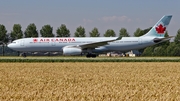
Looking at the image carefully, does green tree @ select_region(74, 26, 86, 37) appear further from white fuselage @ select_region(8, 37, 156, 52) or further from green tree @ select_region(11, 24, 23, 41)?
white fuselage @ select_region(8, 37, 156, 52)

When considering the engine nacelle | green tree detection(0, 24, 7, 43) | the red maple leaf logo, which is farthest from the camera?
green tree detection(0, 24, 7, 43)

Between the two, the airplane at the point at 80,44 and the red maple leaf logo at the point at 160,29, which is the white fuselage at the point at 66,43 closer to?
the airplane at the point at 80,44

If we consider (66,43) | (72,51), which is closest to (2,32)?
(66,43)

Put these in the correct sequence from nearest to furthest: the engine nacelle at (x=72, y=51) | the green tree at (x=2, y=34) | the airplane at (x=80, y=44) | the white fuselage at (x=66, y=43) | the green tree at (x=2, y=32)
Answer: the engine nacelle at (x=72, y=51) → the airplane at (x=80, y=44) → the white fuselage at (x=66, y=43) → the green tree at (x=2, y=34) → the green tree at (x=2, y=32)

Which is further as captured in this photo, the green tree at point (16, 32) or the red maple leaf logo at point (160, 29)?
the green tree at point (16, 32)

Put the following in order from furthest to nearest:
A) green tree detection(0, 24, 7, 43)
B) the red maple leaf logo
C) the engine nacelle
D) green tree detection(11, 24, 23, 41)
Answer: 1. green tree detection(11, 24, 23, 41)
2. green tree detection(0, 24, 7, 43)
3. the red maple leaf logo
4. the engine nacelle

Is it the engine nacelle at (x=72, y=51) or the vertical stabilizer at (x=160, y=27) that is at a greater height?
the vertical stabilizer at (x=160, y=27)

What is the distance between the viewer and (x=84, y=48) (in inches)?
2032

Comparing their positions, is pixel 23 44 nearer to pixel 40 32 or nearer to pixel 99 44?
pixel 99 44

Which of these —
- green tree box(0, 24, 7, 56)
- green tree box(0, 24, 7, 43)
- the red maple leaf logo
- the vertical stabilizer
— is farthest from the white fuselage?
green tree box(0, 24, 7, 43)

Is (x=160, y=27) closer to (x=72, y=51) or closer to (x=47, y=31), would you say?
(x=72, y=51)

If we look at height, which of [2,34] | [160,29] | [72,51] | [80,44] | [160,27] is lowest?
[72,51]

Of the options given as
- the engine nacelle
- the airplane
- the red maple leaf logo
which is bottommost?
the engine nacelle

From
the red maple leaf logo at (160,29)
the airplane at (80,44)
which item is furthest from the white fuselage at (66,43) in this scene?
the red maple leaf logo at (160,29)
